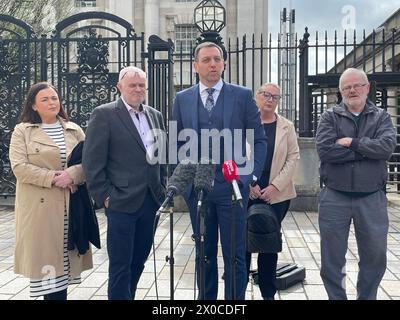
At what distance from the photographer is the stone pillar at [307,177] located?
8.60 meters

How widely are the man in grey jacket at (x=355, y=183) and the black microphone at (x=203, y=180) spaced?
1.30m

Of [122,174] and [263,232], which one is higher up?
[122,174]

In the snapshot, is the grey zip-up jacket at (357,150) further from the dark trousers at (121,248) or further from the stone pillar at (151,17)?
the stone pillar at (151,17)

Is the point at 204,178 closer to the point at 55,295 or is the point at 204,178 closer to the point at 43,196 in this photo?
the point at 43,196

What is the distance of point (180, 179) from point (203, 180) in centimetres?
14

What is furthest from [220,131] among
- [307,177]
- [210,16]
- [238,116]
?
[307,177]

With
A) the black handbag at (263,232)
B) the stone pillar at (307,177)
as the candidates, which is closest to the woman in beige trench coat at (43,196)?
the black handbag at (263,232)

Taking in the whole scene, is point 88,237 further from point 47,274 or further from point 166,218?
point 166,218

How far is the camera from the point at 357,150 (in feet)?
Answer: 11.3

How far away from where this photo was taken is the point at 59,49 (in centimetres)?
884

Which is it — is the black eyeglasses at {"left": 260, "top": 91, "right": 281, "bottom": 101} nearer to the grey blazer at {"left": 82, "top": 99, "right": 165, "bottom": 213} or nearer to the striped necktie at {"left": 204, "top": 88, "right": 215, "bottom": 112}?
the striped necktie at {"left": 204, "top": 88, "right": 215, "bottom": 112}

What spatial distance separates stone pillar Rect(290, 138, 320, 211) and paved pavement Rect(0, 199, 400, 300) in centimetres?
96

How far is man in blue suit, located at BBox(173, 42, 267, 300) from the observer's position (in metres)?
3.38
